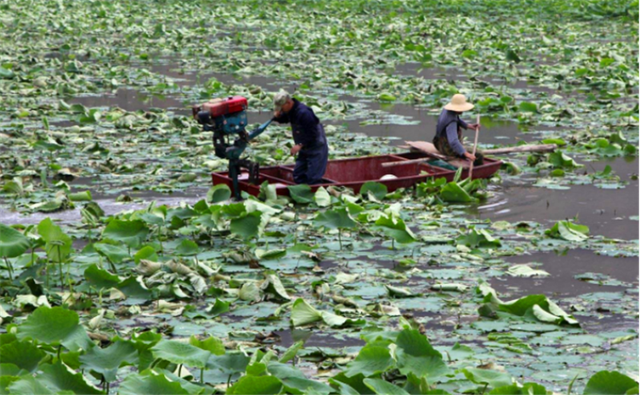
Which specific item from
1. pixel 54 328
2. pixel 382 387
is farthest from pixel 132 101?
pixel 382 387

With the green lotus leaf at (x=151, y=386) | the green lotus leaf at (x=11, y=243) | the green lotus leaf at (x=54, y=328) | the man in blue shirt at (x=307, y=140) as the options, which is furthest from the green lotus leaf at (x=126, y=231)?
the green lotus leaf at (x=151, y=386)

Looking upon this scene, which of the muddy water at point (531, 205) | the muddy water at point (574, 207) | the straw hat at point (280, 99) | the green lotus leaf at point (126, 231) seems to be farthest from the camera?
the straw hat at point (280, 99)

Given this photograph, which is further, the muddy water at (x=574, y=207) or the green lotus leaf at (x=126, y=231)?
the muddy water at (x=574, y=207)

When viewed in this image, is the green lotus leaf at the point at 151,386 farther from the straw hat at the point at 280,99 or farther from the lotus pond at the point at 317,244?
the straw hat at the point at 280,99

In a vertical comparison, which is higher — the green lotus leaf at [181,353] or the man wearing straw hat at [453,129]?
the green lotus leaf at [181,353]

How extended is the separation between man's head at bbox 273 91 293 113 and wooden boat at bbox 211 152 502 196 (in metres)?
0.70

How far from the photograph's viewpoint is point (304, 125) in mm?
10906

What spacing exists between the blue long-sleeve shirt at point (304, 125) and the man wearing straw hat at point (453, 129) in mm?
1652

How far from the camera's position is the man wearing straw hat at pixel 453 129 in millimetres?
11773

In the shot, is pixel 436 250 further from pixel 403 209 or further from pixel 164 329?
pixel 164 329

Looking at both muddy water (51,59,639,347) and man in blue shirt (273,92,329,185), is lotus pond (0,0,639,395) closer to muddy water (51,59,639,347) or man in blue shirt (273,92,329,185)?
muddy water (51,59,639,347)

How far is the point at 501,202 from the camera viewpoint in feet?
35.8

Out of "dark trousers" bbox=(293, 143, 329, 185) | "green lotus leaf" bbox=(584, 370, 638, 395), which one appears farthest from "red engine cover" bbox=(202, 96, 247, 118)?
"green lotus leaf" bbox=(584, 370, 638, 395)

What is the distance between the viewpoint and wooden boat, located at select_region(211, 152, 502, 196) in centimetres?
1082
